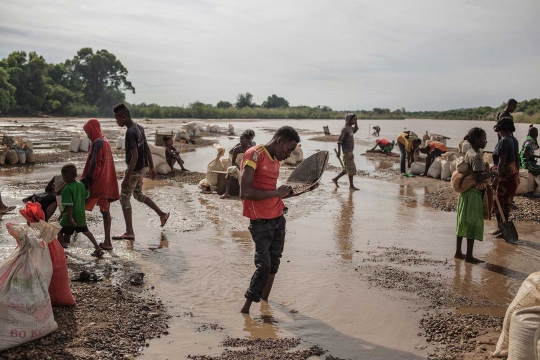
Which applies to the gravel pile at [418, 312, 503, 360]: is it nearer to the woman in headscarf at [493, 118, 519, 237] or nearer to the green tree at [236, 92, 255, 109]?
the woman in headscarf at [493, 118, 519, 237]

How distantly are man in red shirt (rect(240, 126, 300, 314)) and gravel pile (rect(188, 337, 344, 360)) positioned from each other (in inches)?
20.1

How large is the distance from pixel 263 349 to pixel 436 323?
5.21 ft

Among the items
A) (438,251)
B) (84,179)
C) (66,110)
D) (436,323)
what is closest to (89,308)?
(84,179)

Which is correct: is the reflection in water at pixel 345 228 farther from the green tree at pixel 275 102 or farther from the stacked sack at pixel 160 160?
the green tree at pixel 275 102

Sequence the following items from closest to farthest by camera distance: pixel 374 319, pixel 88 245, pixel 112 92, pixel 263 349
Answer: pixel 263 349 < pixel 374 319 < pixel 88 245 < pixel 112 92

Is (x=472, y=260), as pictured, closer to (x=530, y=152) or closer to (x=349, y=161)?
(x=530, y=152)

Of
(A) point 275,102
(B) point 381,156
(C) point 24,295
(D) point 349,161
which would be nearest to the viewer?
(C) point 24,295

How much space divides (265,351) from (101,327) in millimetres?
1296

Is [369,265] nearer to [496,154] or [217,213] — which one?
[496,154]

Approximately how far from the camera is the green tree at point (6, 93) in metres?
44.5

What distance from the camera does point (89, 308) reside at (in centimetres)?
420

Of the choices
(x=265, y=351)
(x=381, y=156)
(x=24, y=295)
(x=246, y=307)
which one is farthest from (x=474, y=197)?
(x=381, y=156)

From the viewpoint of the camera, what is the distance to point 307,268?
231 inches

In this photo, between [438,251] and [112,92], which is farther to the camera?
[112,92]
